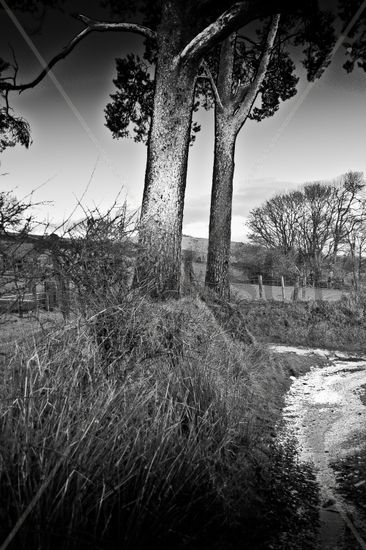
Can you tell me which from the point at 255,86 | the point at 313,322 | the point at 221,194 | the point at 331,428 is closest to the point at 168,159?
the point at 221,194

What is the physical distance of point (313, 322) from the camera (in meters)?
11.8

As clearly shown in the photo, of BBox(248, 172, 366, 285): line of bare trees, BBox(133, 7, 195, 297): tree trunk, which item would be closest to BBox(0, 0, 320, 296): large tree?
BBox(133, 7, 195, 297): tree trunk

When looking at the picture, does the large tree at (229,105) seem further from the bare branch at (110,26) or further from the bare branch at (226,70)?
the bare branch at (110,26)

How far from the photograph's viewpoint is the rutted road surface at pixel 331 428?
2621 mm

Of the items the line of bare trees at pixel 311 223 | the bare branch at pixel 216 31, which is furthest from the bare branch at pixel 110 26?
the line of bare trees at pixel 311 223

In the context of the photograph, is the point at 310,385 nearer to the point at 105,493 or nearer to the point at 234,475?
the point at 234,475

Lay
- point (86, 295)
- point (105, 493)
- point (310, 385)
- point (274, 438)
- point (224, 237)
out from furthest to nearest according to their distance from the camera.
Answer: point (224, 237)
point (310, 385)
point (86, 295)
point (274, 438)
point (105, 493)

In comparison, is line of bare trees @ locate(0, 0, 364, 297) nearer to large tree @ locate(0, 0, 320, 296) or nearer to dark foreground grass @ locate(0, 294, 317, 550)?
large tree @ locate(0, 0, 320, 296)

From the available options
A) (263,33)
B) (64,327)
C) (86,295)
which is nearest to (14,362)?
(64,327)

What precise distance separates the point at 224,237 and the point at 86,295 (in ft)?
19.4

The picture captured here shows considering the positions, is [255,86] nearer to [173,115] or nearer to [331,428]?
[173,115]

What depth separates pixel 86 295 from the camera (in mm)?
4594

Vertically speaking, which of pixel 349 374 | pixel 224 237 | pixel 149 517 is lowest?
pixel 349 374

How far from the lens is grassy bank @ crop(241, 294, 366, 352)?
11094 millimetres
